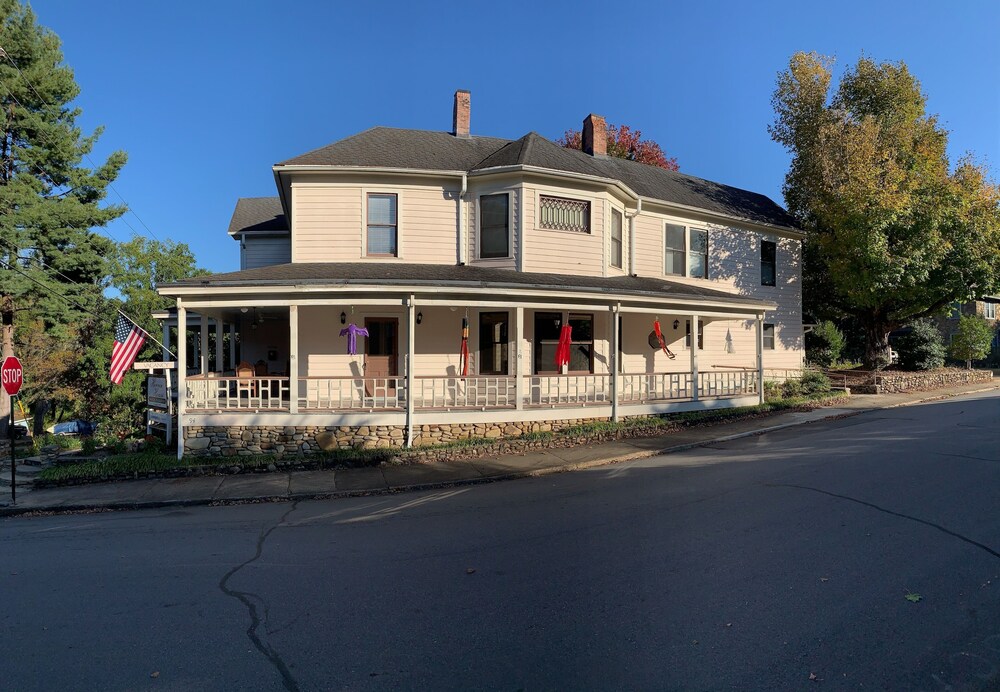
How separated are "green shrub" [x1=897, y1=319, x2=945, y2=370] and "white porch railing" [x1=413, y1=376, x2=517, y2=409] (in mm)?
21369

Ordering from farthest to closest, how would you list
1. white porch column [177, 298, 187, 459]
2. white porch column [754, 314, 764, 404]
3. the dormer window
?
white porch column [754, 314, 764, 404] → the dormer window → white porch column [177, 298, 187, 459]

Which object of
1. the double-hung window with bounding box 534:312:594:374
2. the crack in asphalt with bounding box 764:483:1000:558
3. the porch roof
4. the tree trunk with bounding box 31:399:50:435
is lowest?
the tree trunk with bounding box 31:399:50:435

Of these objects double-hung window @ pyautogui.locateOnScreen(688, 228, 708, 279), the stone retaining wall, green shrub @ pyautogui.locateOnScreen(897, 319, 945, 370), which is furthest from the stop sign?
green shrub @ pyautogui.locateOnScreen(897, 319, 945, 370)

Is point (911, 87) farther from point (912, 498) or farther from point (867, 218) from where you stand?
point (912, 498)

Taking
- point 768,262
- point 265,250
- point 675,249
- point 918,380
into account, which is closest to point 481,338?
point 675,249

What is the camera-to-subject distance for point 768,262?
21391 millimetres

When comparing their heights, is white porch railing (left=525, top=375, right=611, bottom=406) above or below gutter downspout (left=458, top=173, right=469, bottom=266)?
below

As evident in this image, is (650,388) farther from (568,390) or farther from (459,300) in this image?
(459,300)

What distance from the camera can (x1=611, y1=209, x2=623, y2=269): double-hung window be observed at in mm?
16406

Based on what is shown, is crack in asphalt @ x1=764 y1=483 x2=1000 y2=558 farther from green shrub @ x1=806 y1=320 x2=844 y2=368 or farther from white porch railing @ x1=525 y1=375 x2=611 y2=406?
green shrub @ x1=806 y1=320 x2=844 y2=368

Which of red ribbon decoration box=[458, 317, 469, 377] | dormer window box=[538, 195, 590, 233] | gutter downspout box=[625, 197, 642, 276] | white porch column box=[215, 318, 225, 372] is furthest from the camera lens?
gutter downspout box=[625, 197, 642, 276]

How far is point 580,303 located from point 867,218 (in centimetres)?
1266

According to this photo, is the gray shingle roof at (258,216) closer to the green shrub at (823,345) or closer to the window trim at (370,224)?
the window trim at (370,224)

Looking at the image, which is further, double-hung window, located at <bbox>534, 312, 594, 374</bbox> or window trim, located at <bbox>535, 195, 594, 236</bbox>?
double-hung window, located at <bbox>534, 312, 594, 374</bbox>
